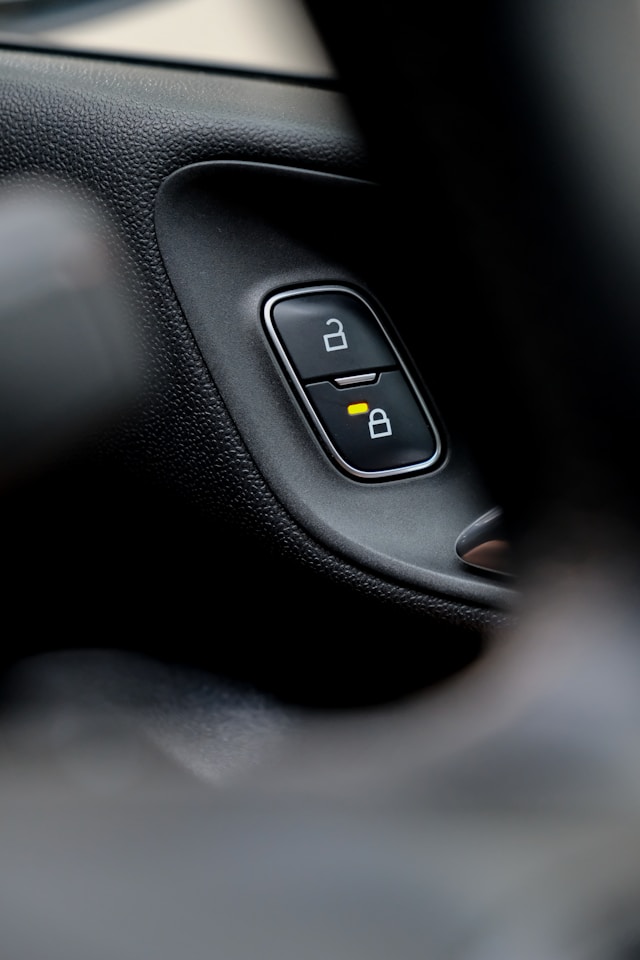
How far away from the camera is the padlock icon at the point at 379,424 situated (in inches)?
35.6

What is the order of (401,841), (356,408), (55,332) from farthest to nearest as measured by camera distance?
(356,408) → (55,332) → (401,841)

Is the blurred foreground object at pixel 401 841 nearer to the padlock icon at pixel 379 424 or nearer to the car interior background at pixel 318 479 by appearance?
the car interior background at pixel 318 479

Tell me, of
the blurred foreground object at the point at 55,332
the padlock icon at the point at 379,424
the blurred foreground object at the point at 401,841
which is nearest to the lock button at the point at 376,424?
the padlock icon at the point at 379,424

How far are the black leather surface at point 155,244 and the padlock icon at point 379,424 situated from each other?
9 centimetres

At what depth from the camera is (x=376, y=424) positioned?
90cm

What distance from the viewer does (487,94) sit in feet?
1.56

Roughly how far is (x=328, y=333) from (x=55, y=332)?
0.70 feet

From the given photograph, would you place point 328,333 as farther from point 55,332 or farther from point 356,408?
point 55,332

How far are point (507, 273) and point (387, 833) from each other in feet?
0.77

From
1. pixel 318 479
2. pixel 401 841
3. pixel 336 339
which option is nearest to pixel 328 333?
pixel 336 339

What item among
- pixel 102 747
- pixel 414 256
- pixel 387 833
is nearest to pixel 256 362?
pixel 414 256

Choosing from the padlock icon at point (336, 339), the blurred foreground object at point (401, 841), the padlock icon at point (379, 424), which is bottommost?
the padlock icon at point (379, 424)

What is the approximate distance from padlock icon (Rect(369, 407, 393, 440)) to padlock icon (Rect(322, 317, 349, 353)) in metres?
0.05

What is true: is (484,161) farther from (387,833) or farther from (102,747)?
(102,747)
